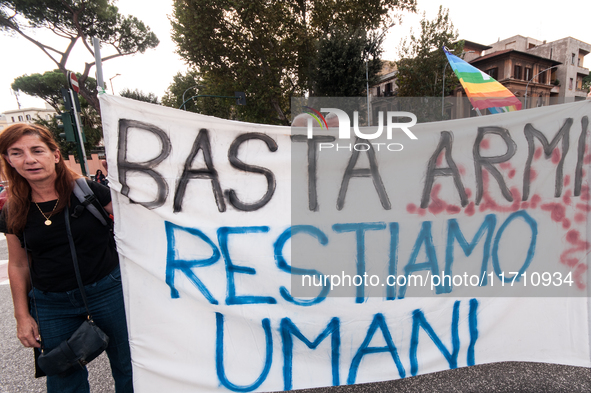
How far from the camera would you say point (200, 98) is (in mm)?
26094

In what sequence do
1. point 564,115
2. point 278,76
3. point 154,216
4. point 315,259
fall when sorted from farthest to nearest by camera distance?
point 278,76, point 564,115, point 315,259, point 154,216

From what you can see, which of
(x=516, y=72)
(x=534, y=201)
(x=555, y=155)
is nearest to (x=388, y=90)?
(x=516, y=72)

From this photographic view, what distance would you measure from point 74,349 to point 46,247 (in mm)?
478

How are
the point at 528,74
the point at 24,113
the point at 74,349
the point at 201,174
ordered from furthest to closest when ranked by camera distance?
1. the point at 24,113
2. the point at 528,74
3. the point at 201,174
4. the point at 74,349

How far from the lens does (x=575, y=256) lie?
1.95 m

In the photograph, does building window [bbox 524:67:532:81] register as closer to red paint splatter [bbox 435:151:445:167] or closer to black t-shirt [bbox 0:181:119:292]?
red paint splatter [bbox 435:151:445:167]

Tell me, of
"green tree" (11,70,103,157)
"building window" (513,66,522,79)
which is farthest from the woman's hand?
"building window" (513,66,522,79)

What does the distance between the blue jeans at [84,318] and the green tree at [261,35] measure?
16.1 m

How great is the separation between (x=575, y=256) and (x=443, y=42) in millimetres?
21416

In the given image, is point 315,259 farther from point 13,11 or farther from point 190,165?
point 13,11

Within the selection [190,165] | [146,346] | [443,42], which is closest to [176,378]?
[146,346]

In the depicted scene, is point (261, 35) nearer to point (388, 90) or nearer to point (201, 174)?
point (201, 174)

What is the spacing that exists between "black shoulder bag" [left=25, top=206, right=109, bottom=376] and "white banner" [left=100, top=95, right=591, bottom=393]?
0.65 ft

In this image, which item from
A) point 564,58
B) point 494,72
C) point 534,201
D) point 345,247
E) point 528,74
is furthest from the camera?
point 564,58
